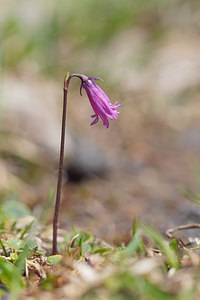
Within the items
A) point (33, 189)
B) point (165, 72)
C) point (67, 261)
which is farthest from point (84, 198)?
point (165, 72)

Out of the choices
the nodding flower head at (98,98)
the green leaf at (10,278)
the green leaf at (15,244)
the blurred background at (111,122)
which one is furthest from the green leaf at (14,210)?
the green leaf at (10,278)

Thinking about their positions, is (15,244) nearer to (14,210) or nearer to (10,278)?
(10,278)

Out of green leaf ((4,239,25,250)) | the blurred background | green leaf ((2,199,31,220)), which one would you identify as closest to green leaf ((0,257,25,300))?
green leaf ((4,239,25,250))

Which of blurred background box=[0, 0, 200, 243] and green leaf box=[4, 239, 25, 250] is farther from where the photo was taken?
blurred background box=[0, 0, 200, 243]

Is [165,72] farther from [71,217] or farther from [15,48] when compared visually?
[71,217]

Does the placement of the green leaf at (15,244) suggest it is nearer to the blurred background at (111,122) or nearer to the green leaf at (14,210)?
the blurred background at (111,122)

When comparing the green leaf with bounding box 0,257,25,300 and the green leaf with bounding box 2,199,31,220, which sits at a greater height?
the green leaf with bounding box 2,199,31,220

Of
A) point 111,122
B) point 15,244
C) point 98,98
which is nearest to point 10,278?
point 15,244

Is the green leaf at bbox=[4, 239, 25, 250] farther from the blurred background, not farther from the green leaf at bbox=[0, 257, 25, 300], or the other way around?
the blurred background
